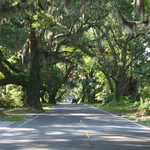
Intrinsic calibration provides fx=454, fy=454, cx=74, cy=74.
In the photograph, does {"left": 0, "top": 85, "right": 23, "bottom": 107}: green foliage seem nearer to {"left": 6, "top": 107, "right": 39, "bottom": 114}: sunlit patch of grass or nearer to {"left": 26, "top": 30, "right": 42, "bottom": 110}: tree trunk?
{"left": 26, "top": 30, "right": 42, "bottom": 110}: tree trunk

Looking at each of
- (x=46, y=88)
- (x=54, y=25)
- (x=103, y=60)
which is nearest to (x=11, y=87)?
(x=46, y=88)

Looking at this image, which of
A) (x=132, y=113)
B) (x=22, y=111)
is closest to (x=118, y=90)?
(x=132, y=113)

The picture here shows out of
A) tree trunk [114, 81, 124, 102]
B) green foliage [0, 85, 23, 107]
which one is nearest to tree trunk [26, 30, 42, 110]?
green foliage [0, 85, 23, 107]

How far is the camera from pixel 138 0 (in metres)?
18.5

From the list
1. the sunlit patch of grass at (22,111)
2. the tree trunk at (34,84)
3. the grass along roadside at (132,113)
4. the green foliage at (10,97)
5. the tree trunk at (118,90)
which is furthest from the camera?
the tree trunk at (118,90)

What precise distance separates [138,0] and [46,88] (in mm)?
47567

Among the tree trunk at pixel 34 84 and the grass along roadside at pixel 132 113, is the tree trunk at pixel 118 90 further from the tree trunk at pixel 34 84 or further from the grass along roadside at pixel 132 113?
the tree trunk at pixel 34 84

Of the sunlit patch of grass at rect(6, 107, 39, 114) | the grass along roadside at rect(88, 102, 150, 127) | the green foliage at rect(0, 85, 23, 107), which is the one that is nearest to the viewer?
the grass along roadside at rect(88, 102, 150, 127)

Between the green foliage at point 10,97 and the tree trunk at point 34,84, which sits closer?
the tree trunk at point 34,84

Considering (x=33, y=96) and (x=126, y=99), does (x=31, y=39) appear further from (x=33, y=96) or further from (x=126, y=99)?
(x=126, y=99)

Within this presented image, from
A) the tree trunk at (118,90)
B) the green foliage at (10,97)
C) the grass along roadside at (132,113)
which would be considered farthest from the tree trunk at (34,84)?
Result: the tree trunk at (118,90)

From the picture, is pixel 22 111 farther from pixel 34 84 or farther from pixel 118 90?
pixel 118 90

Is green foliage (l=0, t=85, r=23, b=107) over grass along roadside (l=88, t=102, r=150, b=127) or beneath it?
over

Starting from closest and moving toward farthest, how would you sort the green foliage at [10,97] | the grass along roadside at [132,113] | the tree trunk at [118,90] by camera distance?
the grass along roadside at [132,113] < the green foliage at [10,97] < the tree trunk at [118,90]
